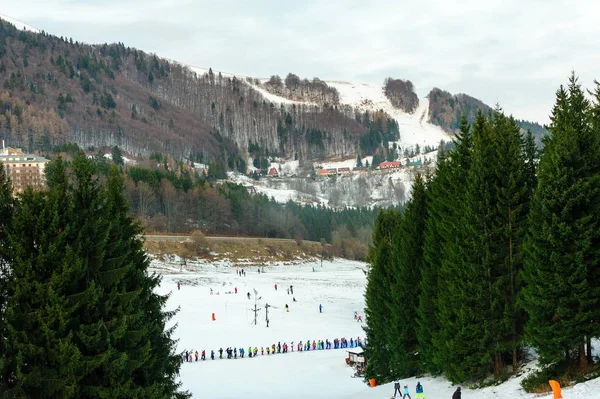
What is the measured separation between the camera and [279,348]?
4088cm

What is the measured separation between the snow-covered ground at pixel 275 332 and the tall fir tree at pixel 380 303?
155cm

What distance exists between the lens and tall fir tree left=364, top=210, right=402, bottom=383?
104ft

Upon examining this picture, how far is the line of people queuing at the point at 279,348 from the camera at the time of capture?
3841 cm

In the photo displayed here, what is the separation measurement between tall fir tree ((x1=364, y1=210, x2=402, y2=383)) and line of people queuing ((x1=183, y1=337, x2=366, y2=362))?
3977 mm

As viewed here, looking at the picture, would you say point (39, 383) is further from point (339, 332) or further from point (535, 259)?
point (339, 332)

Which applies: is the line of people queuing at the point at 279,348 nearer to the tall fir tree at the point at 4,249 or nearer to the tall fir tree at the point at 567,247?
the tall fir tree at the point at 567,247

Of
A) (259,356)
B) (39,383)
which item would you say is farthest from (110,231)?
(259,356)

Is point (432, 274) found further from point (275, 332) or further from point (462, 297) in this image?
point (275, 332)

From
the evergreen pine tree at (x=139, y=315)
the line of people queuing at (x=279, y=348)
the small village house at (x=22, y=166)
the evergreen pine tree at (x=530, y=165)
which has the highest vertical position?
the small village house at (x=22, y=166)

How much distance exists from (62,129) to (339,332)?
148 m

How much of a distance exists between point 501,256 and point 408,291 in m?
7.55

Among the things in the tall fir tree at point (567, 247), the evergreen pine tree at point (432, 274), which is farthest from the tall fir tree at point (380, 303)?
the tall fir tree at point (567, 247)

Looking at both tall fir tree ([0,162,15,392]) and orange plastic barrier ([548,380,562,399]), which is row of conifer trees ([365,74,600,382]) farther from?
tall fir tree ([0,162,15,392])

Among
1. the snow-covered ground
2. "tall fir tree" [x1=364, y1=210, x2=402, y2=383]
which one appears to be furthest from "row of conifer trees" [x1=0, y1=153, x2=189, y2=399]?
"tall fir tree" [x1=364, y1=210, x2=402, y2=383]
